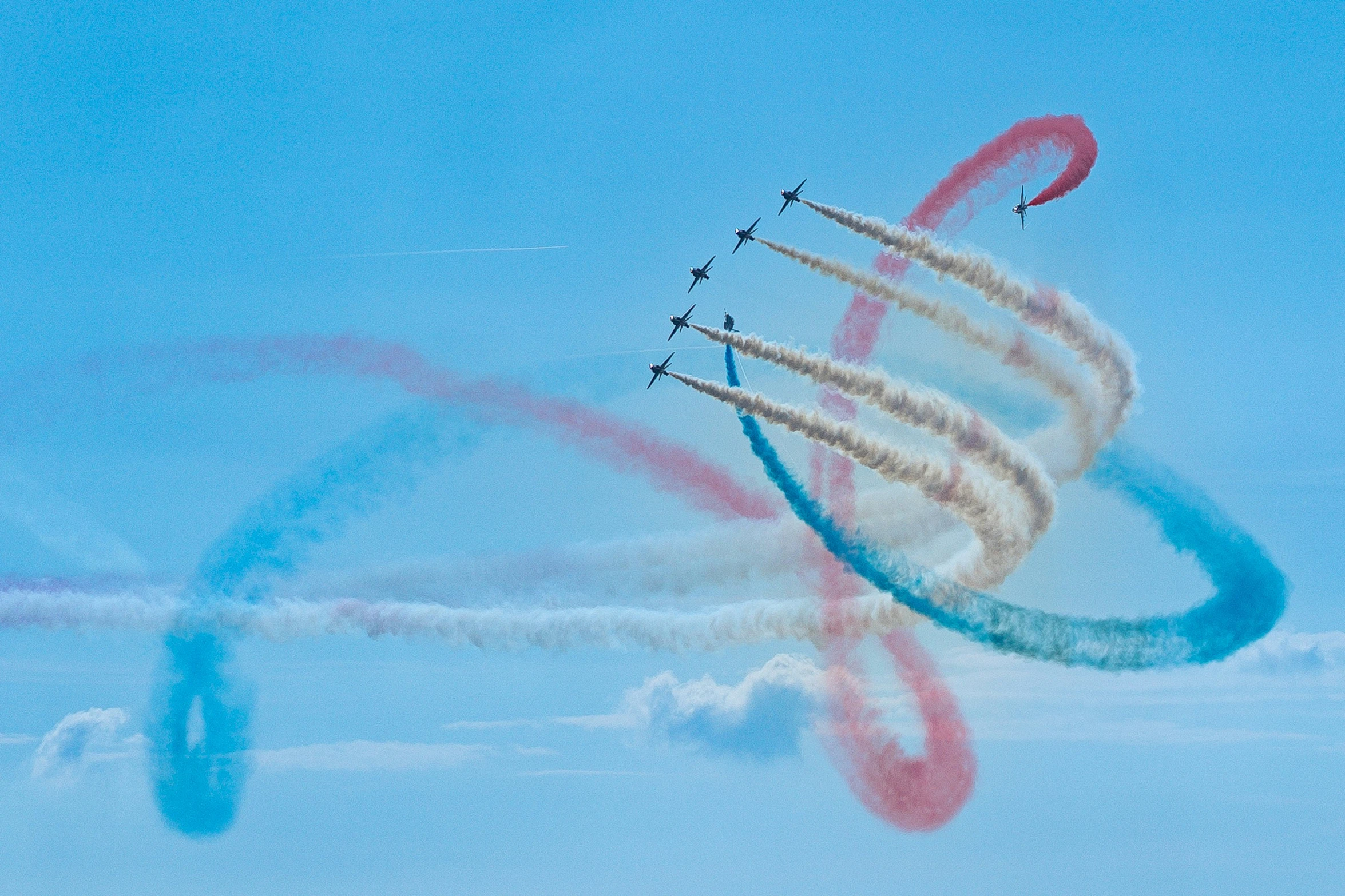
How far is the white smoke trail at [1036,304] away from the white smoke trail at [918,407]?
5046 millimetres

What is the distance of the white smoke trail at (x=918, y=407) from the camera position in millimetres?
63531

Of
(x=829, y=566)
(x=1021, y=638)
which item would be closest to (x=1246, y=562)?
(x=1021, y=638)

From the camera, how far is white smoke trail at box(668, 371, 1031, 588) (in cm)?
6291

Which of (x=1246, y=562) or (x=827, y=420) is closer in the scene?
(x=827, y=420)

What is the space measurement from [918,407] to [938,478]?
9.75 feet

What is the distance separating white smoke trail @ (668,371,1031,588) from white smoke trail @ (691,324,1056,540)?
89 cm

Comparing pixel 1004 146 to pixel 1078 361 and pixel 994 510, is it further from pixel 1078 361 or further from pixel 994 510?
pixel 994 510

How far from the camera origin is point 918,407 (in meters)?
64.2

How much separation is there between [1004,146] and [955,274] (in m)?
5.52

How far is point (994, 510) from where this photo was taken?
214ft

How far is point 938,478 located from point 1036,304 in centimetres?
877

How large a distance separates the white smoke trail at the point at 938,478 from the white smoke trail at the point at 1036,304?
23.4ft

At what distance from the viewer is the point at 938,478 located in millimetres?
64375

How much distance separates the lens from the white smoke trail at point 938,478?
6291 centimetres
